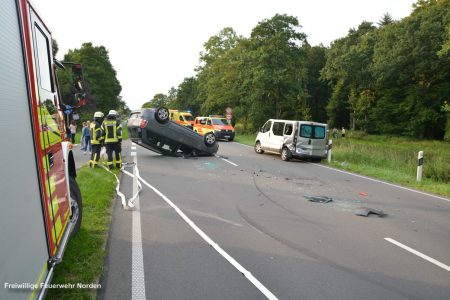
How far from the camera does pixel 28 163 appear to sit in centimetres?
311

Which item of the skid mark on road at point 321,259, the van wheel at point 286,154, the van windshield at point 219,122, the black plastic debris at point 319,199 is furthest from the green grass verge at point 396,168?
the van windshield at point 219,122

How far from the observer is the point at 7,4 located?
9.89 feet

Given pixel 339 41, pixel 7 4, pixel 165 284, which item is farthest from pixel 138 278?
pixel 339 41

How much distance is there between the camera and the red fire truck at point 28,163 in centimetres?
252

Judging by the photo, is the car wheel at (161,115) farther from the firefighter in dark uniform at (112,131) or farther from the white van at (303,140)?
the white van at (303,140)

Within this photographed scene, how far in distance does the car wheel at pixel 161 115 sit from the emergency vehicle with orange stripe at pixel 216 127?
14281 millimetres

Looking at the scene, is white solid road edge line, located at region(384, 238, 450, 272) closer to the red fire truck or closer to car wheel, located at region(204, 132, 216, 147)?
the red fire truck

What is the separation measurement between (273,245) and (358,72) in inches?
1745

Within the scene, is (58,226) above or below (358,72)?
below

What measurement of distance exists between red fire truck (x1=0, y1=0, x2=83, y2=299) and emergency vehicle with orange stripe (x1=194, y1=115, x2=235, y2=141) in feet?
86.0

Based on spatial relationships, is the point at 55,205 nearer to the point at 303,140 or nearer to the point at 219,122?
the point at 303,140

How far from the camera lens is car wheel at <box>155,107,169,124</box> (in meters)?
16.1

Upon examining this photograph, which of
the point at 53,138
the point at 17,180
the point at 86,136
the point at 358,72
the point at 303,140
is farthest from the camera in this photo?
the point at 358,72

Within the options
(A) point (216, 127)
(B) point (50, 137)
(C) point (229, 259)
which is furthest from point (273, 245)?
(A) point (216, 127)
